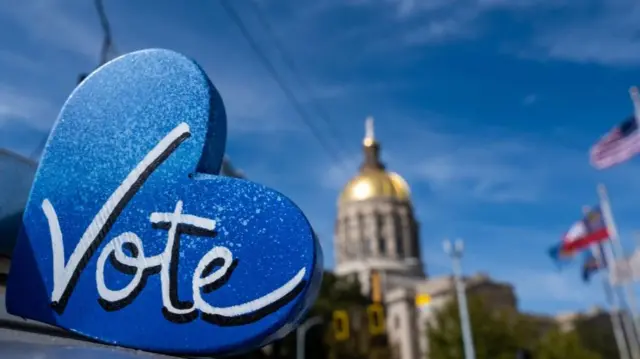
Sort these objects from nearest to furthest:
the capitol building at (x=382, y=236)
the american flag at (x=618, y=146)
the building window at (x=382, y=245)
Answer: the american flag at (x=618, y=146) → the capitol building at (x=382, y=236) → the building window at (x=382, y=245)

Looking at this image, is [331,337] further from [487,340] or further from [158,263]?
[158,263]

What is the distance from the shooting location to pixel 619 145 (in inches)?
714

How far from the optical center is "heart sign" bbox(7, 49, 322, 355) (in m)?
3.88

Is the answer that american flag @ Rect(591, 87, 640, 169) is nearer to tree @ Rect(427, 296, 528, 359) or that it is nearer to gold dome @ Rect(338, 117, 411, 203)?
tree @ Rect(427, 296, 528, 359)

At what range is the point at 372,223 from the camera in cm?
6919

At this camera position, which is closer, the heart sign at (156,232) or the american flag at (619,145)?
the heart sign at (156,232)

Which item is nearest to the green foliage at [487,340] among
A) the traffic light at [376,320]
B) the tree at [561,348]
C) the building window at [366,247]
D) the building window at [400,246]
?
the tree at [561,348]

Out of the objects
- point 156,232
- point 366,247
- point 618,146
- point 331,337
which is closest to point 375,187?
point 366,247

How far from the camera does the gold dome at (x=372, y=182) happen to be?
71.2 m

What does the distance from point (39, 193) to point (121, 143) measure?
0.71m

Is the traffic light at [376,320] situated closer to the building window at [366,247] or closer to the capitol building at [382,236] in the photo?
the capitol building at [382,236]

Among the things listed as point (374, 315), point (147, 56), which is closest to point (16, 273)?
point (147, 56)

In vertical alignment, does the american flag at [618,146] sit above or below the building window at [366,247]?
below

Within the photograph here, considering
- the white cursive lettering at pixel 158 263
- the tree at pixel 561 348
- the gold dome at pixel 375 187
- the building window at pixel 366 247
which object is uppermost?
the gold dome at pixel 375 187
